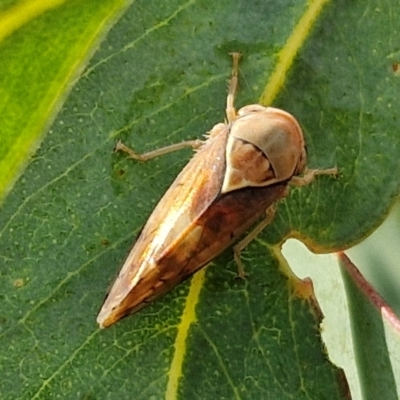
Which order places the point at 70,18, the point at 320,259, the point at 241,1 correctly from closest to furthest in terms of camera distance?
the point at 70,18 < the point at 241,1 < the point at 320,259

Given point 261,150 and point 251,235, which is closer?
point 251,235

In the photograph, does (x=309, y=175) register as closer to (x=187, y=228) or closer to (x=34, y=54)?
(x=187, y=228)

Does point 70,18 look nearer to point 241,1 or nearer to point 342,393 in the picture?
point 241,1

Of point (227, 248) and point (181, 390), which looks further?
point (227, 248)

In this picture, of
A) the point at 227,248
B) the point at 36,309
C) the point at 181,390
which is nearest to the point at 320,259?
the point at 227,248

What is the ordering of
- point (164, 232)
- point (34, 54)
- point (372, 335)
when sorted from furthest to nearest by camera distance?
1. point (372, 335)
2. point (164, 232)
3. point (34, 54)

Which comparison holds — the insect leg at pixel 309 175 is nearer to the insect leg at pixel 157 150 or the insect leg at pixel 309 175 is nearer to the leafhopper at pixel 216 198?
the leafhopper at pixel 216 198

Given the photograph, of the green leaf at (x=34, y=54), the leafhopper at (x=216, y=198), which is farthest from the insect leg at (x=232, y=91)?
the green leaf at (x=34, y=54)

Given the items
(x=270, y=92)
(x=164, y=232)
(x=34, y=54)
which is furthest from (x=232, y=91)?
(x=34, y=54)
